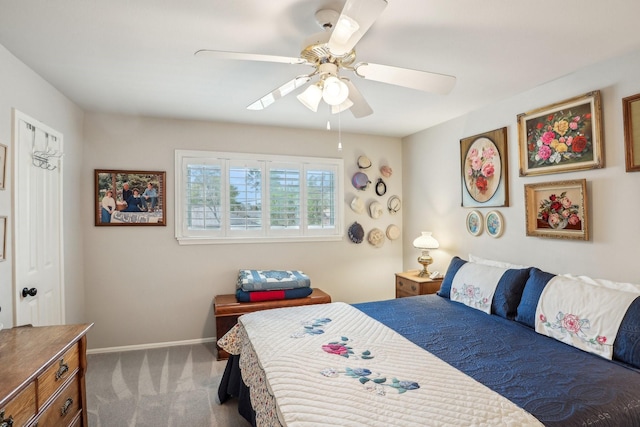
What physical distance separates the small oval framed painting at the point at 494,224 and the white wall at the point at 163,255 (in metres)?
1.74

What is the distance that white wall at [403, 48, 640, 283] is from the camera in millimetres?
2271

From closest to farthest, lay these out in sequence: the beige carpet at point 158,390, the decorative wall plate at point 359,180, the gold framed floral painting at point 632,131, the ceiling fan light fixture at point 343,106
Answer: the ceiling fan light fixture at point 343,106, the gold framed floral painting at point 632,131, the beige carpet at point 158,390, the decorative wall plate at point 359,180

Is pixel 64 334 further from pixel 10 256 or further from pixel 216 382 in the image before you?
→ pixel 216 382

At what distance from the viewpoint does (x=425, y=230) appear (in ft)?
13.9

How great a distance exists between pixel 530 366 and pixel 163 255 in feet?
11.0

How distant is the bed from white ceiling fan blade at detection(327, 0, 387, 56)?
58.5 inches

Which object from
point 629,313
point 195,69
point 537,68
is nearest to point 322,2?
point 195,69

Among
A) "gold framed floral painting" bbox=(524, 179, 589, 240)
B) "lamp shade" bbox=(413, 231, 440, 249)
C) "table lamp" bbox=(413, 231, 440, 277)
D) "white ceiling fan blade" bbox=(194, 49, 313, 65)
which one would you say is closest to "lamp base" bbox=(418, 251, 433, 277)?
"table lamp" bbox=(413, 231, 440, 277)

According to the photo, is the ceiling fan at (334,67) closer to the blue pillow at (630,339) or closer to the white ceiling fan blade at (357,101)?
the white ceiling fan blade at (357,101)

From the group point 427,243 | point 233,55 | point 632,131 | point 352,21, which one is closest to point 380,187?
point 427,243

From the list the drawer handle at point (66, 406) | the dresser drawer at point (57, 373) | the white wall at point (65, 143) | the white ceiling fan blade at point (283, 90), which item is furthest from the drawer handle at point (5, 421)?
the white ceiling fan blade at point (283, 90)

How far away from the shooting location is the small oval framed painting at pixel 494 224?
10.4 feet

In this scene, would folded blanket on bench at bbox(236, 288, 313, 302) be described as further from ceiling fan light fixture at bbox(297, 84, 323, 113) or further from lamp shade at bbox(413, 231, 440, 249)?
ceiling fan light fixture at bbox(297, 84, 323, 113)

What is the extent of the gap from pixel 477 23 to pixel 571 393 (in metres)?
1.85
